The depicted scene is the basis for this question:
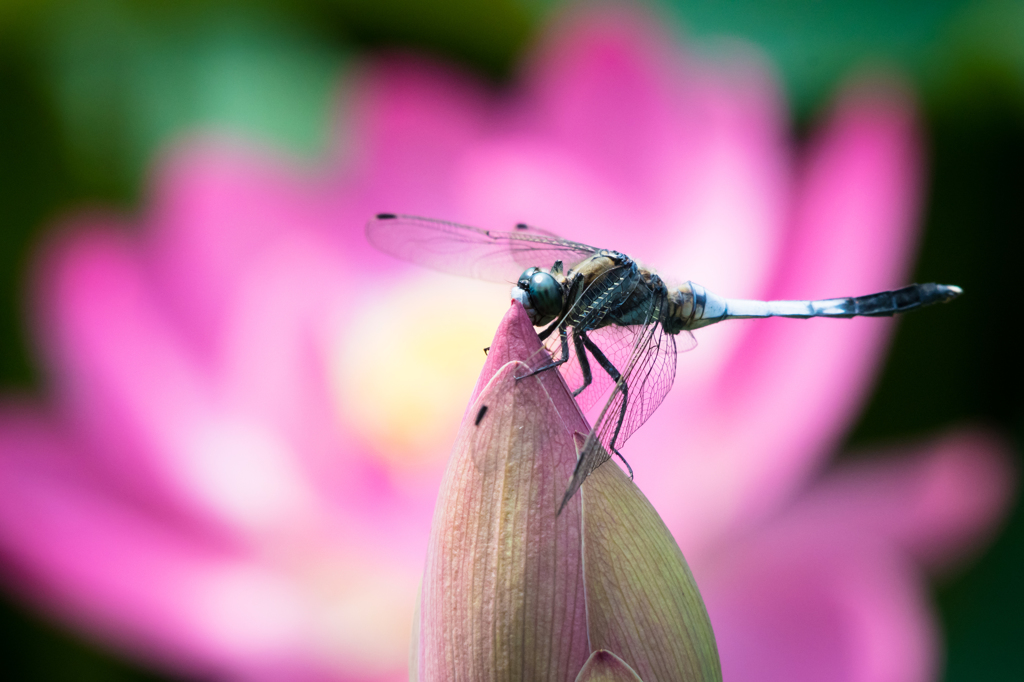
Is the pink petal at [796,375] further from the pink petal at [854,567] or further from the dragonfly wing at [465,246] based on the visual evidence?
the dragonfly wing at [465,246]

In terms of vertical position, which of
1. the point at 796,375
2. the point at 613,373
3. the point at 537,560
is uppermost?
the point at 796,375

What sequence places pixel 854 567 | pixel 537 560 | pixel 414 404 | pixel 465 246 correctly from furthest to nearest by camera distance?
pixel 414 404 < pixel 854 567 < pixel 465 246 < pixel 537 560

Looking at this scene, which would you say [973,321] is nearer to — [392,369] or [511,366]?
[392,369]

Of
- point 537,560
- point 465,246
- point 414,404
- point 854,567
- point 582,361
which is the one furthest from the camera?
point 414,404

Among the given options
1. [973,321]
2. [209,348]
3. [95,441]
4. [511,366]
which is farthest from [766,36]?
[511,366]

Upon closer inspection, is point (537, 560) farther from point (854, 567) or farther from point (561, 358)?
point (854, 567)

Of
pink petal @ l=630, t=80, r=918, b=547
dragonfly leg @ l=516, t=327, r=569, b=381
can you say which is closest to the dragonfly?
dragonfly leg @ l=516, t=327, r=569, b=381

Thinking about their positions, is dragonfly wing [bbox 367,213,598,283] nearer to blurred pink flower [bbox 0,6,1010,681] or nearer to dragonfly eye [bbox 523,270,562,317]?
dragonfly eye [bbox 523,270,562,317]

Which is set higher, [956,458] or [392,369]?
[392,369]

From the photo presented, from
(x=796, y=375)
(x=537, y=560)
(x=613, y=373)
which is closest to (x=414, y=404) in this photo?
(x=796, y=375)
